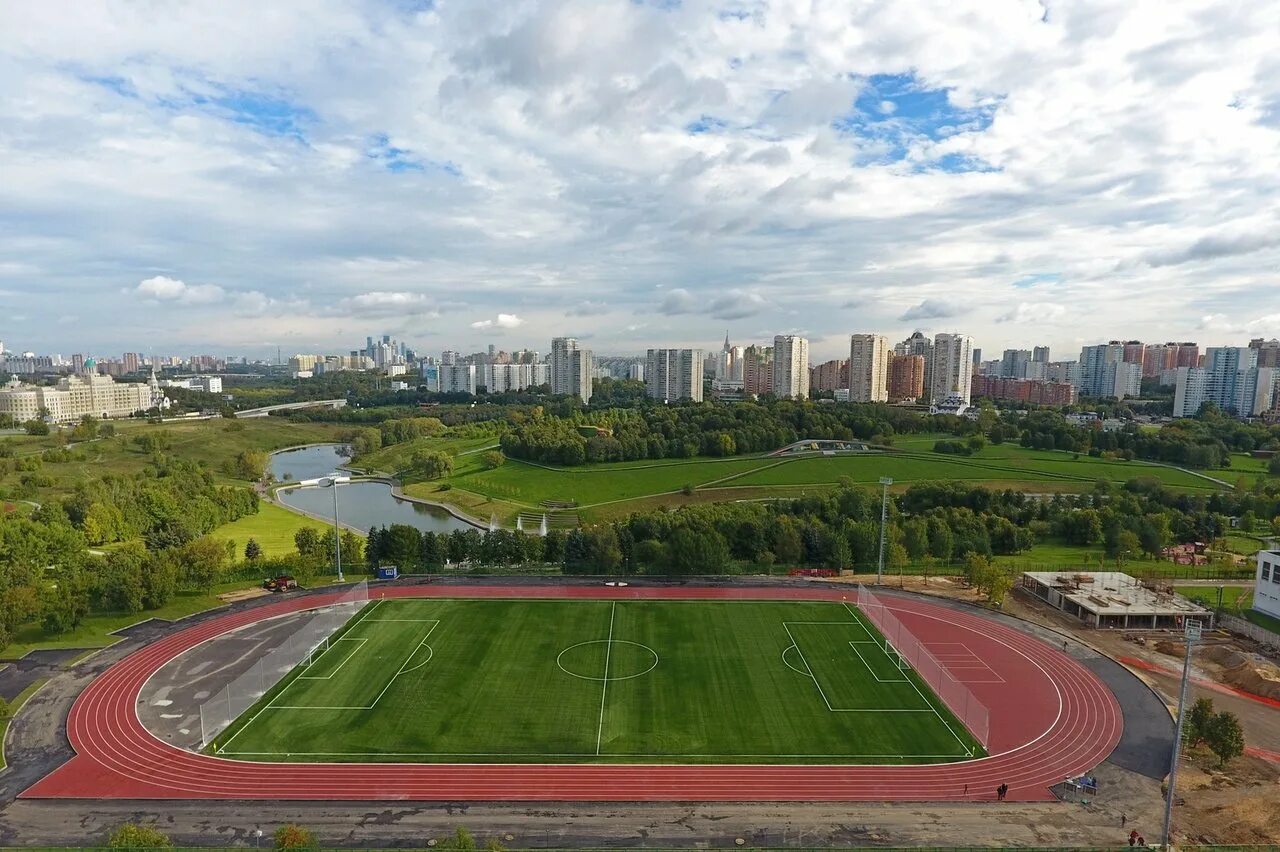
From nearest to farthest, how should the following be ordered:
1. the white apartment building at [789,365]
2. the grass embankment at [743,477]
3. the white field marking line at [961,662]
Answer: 1. the white field marking line at [961,662]
2. the grass embankment at [743,477]
3. the white apartment building at [789,365]

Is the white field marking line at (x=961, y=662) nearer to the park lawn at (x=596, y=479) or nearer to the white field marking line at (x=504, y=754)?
the white field marking line at (x=504, y=754)

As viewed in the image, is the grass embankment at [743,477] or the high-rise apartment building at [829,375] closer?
the grass embankment at [743,477]

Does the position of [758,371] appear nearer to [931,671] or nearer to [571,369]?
[571,369]

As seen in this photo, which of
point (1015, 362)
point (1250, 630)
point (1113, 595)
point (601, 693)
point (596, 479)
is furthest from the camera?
point (1015, 362)

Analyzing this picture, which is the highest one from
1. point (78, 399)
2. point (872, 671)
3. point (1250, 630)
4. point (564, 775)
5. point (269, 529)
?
point (78, 399)

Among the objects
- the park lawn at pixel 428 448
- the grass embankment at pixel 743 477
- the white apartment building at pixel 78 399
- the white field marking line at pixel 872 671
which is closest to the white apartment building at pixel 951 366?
the grass embankment at pixel 743 477

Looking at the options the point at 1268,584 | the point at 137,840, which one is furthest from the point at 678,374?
the point at 137,840

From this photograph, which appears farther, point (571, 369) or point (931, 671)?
point (571, 369)
